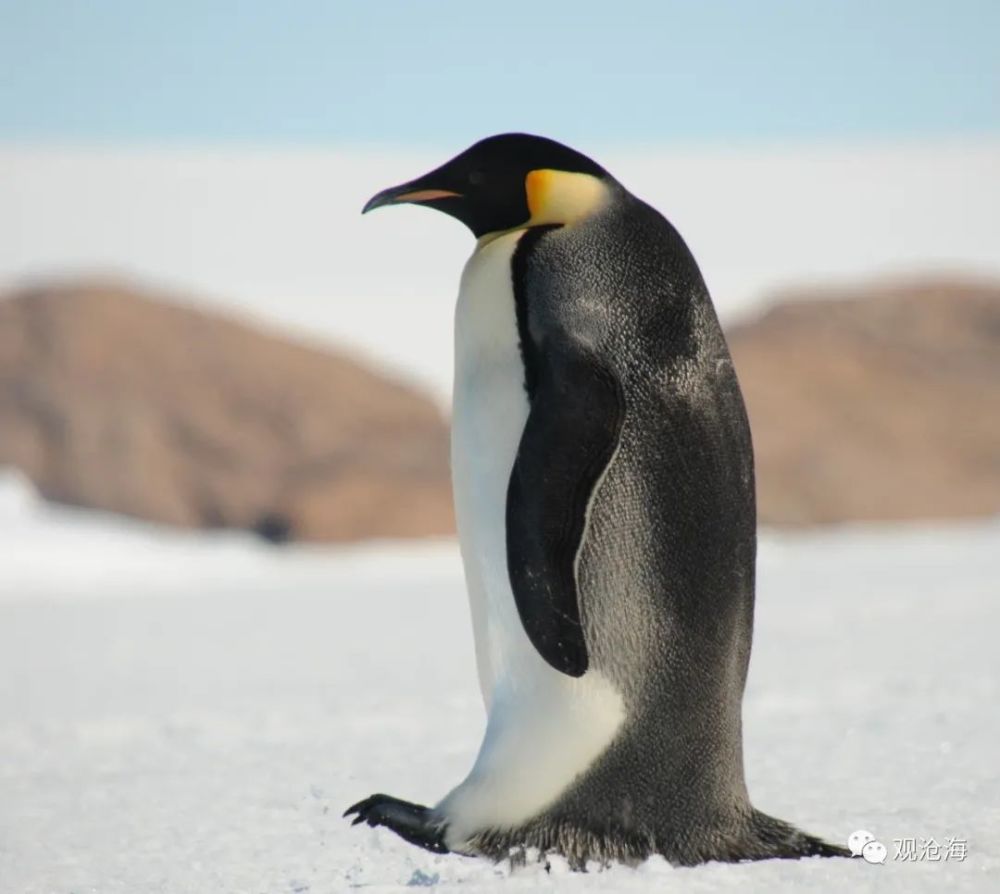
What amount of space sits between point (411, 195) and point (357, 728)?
2.55 meters

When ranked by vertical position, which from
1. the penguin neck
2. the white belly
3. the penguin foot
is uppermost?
the penguin neck

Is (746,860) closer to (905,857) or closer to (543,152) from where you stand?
(905,857)

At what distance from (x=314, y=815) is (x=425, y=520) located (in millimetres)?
10644

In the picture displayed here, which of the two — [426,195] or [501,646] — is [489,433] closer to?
[501,646]

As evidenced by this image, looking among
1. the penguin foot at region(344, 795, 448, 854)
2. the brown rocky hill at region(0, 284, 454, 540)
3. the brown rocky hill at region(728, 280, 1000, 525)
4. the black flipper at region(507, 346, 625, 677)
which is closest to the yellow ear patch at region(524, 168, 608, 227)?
the black flipper at region(507, 346, 625, 677)

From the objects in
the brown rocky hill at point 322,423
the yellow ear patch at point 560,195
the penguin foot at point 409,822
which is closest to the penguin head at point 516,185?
the yellow ear patch at point 560,195

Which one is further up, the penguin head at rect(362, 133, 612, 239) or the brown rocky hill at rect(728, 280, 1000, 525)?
the penguin head at rect(362, 133, 612, 239)

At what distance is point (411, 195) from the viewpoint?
3104 mm

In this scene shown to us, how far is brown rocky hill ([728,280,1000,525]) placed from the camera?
51.8ft

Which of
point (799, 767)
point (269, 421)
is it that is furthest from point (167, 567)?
point (799, 767)

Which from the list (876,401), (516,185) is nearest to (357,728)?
(516,185)

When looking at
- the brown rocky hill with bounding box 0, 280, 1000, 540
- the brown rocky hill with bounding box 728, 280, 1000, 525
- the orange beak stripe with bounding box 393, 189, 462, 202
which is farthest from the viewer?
the brown rocky hill with bounding box 728, 280, 1000, 525

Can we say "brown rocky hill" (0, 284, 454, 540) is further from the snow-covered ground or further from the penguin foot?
the penguin foot

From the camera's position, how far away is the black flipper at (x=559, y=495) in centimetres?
265
